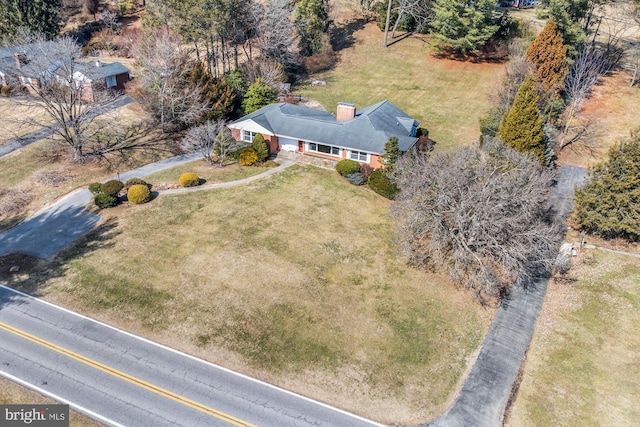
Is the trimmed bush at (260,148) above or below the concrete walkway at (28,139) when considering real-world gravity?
above

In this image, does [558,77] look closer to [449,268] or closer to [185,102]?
[449,268]

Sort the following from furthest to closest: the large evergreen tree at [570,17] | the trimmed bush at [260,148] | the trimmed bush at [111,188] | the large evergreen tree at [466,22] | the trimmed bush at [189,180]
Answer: the large evergreen tree at [466,22], the large evergreen tree at [570,17], the trimmed bush at [260,148], the trimmed bush at [189,180], the trimmed bush at [111,188]

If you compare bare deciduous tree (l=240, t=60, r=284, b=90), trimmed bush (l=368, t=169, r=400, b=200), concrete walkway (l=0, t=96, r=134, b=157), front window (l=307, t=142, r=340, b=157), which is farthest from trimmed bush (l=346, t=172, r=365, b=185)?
concrete walkway (l=0, t=96, r=134, b=157)

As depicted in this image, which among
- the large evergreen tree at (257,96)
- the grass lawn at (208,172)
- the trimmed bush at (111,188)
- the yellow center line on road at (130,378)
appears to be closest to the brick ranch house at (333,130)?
the large evergreen tree at (257,96)

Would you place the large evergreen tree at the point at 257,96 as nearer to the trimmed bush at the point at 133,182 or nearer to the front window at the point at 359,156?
the front window at the point at 359,156

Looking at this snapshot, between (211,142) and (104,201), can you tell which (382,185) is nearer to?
(211,142)

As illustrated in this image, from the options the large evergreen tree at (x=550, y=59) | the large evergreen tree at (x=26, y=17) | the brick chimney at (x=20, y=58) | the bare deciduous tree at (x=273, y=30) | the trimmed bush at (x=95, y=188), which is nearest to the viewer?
the trimmed bush at (x=95, y=188)

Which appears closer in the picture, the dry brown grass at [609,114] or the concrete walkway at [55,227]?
the concrete walkway at [55,227]

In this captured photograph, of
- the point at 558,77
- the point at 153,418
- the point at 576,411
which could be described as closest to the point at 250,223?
the point at 153,418
